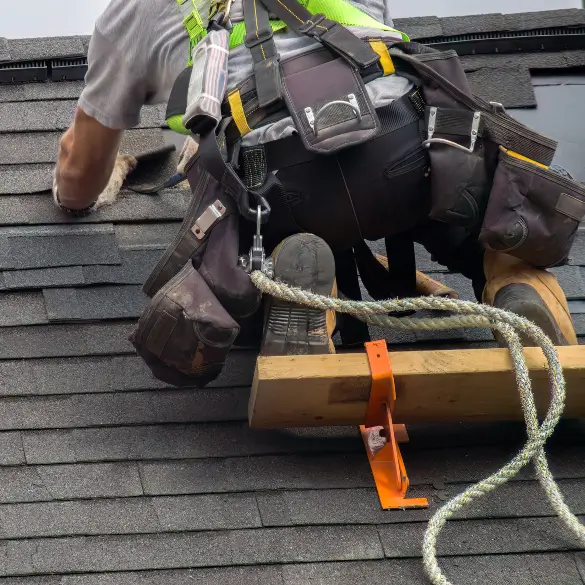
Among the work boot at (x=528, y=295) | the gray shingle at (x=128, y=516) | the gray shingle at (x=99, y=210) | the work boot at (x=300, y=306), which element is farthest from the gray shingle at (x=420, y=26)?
the gray shingle at (x=128, y=516)

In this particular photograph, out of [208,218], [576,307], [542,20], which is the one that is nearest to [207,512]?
[208,218]

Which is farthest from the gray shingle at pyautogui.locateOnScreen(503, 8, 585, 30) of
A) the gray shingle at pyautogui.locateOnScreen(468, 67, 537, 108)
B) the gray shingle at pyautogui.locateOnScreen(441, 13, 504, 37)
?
the gray shingle at pyautogui.locateOnScreen(468, 67, 537, 108)

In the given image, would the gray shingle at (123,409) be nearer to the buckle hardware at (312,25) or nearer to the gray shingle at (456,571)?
the gray shingle at (456,571)

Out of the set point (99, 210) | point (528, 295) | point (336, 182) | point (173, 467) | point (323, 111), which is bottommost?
point (99, 210)

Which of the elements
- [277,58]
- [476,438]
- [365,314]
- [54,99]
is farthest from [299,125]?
[54,99]

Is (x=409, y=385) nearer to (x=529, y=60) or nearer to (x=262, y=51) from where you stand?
(x=262, y=51)

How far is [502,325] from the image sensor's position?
2289mm

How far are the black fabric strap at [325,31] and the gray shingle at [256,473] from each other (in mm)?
881

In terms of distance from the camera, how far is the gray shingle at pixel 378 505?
88.4 inches

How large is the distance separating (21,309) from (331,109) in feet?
3.34

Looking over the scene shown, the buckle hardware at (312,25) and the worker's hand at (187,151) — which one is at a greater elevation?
the buckle hardware at (312,25)

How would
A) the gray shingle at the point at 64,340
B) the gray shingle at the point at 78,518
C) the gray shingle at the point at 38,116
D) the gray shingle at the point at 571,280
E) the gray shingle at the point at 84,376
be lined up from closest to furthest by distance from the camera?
the gray shingle at the point at 78,518 < the gray shingle at the point at 84,376 < the gray shingle at the point at 64,340 < the gray shingle at the point at 571,280 < the gray shingle at the point at 38,116

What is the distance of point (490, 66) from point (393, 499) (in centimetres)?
186

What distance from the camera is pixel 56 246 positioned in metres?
3.04
